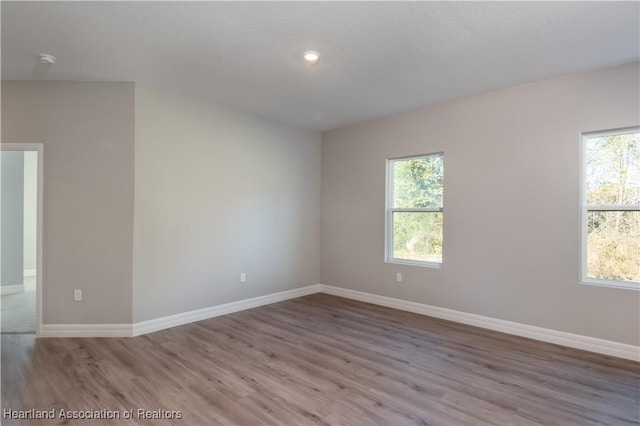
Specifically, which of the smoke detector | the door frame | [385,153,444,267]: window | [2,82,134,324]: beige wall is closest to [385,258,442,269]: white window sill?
[385,153,444,267]: window

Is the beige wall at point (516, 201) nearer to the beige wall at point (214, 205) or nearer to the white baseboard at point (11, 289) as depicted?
the beige wall at point (214, 205)

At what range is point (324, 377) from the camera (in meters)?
2.75

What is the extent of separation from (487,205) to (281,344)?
2726 mm

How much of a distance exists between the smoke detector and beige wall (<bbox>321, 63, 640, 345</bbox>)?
3.74 m

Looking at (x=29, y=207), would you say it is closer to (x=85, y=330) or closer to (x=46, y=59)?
(x=85, y=330)

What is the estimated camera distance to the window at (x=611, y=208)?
10.5 feet

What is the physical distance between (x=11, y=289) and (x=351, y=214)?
5.44 meters

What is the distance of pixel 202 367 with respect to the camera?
2.91m

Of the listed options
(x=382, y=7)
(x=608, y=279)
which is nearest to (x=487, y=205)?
(x=608, y=279)

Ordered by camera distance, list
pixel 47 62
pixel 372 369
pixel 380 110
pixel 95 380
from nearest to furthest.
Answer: pixel 95 380 < pixel 372 369 < pixel 47 62 < pixel 380 110

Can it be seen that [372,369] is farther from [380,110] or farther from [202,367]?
[380,110]

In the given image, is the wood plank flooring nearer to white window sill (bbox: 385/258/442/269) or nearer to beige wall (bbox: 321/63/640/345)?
beige wall (bbox: 321/63/640/345)

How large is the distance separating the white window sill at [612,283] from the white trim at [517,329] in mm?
505

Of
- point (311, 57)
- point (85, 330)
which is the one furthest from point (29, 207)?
point (311, 57)
